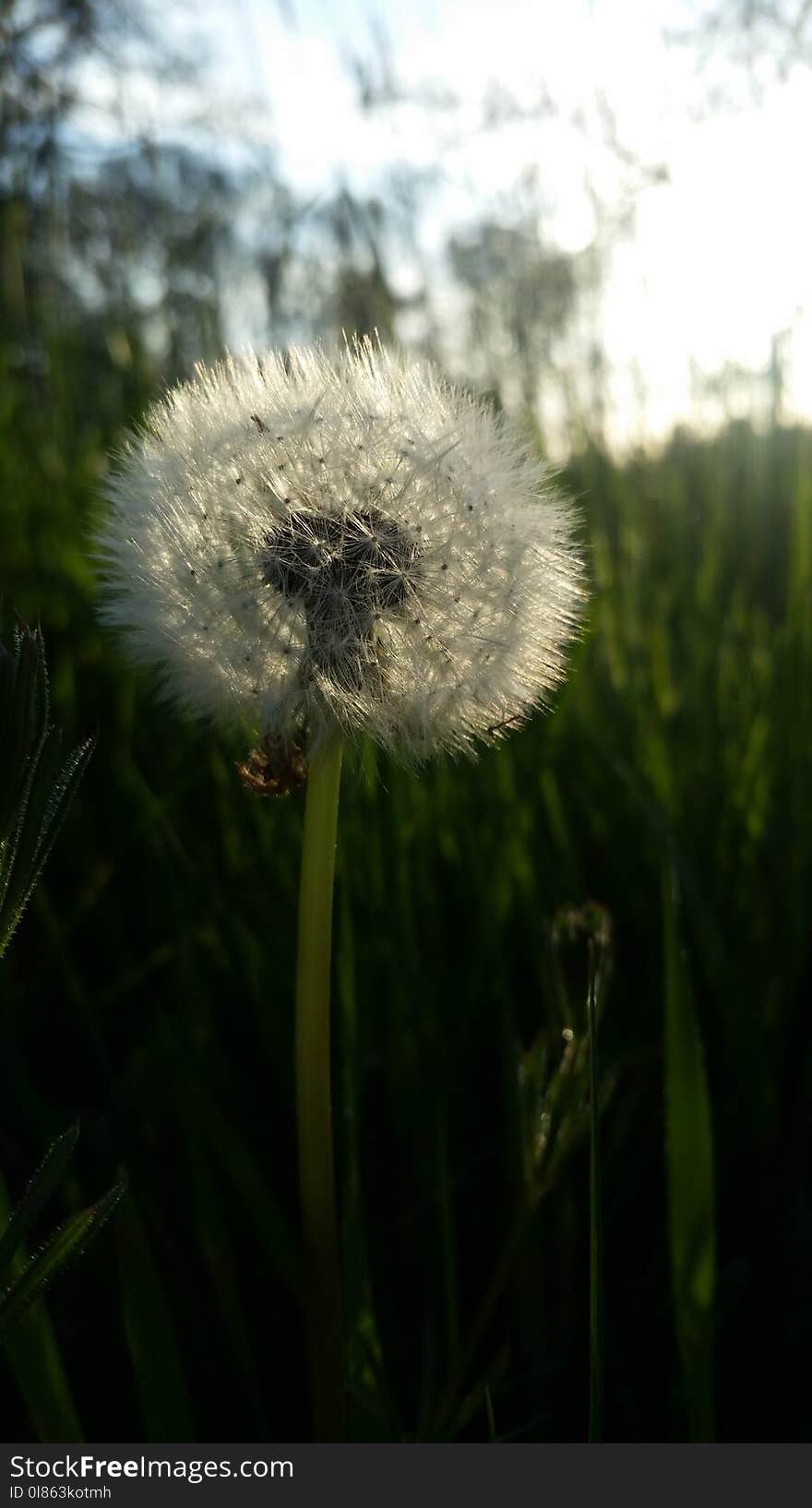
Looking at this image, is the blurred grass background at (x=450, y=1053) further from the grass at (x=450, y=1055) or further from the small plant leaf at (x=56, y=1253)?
the small plant leaf at (x=56, y=1253)

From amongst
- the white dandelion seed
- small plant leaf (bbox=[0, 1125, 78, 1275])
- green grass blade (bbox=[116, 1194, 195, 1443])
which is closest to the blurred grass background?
green grass blade (bbox=[116, 1194, 195, 1443])

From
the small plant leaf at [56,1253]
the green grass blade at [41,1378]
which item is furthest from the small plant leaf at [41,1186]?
the green grass blade at [41,1378]

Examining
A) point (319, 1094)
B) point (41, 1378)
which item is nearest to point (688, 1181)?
point (319, 1094)

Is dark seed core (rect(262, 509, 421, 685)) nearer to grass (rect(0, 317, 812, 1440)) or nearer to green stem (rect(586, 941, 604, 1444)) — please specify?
grass (rect(0, 317, 812, 1440))

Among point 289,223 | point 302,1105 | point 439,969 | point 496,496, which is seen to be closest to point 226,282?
point 289,223

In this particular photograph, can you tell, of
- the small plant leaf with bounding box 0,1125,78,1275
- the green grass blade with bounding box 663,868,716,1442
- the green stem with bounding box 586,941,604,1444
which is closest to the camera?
the small plant leaf with bounding box 0,1125,78,1275

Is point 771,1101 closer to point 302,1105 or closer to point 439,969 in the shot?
point 439,969
